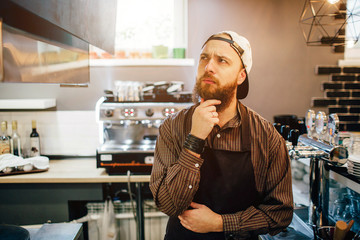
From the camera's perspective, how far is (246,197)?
1241 mm

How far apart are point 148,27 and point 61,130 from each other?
1.45 meters

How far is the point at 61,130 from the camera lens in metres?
2.86

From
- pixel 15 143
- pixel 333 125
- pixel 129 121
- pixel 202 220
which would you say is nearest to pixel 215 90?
pixel 202 220

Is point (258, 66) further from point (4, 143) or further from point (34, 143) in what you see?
point (4, 143)

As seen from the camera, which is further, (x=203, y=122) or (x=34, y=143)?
(x=34, y=143)

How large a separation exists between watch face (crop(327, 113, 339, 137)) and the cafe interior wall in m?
1.48

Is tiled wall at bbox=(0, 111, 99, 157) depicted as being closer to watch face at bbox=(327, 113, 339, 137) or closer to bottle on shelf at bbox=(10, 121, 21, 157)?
bottle on shelf at bbox=(10, 121, 21, 157)

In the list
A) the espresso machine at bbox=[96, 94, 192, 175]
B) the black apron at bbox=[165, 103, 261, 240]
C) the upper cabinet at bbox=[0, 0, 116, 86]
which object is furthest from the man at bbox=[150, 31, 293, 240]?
the espresso machine at bbox=[96, 94, 192, 175]

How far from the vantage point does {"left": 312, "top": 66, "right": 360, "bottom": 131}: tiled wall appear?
2871mm

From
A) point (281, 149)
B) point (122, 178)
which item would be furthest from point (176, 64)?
point (281, 149)

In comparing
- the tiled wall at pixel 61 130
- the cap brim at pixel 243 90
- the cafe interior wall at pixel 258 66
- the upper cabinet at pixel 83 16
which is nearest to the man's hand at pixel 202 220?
the cap brim at pixel 243 90

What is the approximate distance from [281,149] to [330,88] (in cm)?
204

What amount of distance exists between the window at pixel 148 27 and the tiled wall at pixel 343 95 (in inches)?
61.4

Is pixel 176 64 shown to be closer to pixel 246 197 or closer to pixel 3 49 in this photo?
pixel 246 197
